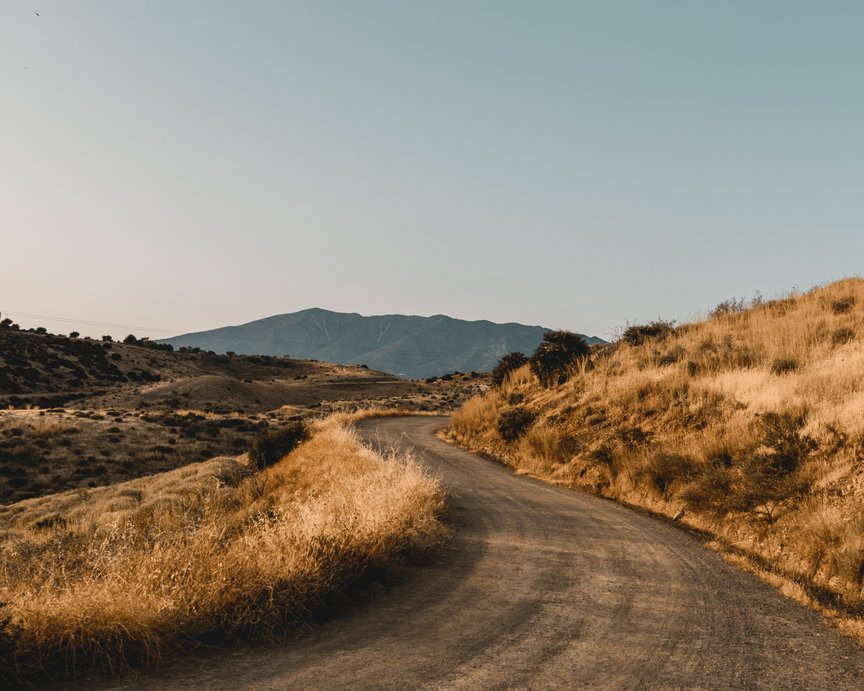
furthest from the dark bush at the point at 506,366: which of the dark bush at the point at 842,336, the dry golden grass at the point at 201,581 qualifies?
the dry golden grass at the point at 201,581

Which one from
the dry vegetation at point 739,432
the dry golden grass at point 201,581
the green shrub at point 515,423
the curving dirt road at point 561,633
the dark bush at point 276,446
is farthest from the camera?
the dark bush at point 276,446

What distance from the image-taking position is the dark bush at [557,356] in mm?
24400

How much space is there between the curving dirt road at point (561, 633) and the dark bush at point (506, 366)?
871 inches

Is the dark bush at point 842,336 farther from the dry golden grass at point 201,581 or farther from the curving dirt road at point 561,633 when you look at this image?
the dry golden grass at point 201,581

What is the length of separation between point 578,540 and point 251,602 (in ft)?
18.2

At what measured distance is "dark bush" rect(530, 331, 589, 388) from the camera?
24.4 metres

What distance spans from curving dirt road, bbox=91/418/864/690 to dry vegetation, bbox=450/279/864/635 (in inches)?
36.6

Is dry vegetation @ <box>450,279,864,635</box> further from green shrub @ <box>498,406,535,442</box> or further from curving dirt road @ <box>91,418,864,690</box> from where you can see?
curving dirt road @ <box>91,418,864,690</box>

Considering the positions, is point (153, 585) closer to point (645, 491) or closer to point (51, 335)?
point (645, 491)

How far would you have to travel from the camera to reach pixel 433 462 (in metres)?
18.6

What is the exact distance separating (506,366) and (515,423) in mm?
11817

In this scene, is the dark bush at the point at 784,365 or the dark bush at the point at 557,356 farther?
the dark bush at the point at 557,356

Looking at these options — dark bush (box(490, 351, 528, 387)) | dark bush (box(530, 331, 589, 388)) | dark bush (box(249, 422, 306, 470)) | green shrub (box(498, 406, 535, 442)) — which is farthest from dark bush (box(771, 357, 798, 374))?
dark bush (box(249, 422, 306, 470))

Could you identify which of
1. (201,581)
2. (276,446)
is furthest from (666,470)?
(276,446)
